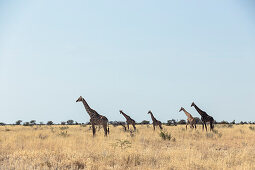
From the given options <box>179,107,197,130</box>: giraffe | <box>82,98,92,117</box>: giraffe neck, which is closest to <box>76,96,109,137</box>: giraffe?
<box>82,98,92,117</box>: giraffe neck

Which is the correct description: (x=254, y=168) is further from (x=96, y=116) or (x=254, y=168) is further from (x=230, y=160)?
(x=96, y=116)

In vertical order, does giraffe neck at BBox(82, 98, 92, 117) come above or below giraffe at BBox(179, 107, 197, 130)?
above

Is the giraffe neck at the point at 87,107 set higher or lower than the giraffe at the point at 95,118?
higher

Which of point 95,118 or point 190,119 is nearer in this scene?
point 95,118

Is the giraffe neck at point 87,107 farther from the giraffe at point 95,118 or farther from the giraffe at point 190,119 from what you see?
the giraffe at point 190,119

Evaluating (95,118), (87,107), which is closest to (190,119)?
(95,118)

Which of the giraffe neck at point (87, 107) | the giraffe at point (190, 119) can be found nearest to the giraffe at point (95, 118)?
the giraffe neck at point (87, 107)

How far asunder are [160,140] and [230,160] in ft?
21.8

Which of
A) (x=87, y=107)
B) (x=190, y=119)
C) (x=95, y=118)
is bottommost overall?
(x=190, y=119)

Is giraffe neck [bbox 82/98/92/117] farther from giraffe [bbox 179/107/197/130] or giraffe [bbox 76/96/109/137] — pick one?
giraffe [bbox 179/107/197/130]

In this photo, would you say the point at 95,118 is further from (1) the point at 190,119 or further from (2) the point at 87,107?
(1) the point at 190,119

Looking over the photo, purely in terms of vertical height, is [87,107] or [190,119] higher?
[87,107]

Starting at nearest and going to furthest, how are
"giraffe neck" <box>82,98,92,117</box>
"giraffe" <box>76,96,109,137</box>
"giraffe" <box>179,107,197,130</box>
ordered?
"giraffe" <box>76,96,109,137</box>
"giraffe neck" <box>82,98,92,117</box>
"giraffe" <box>179,107,197,130</box>

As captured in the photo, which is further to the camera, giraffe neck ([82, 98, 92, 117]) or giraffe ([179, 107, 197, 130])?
giraffe ([179, 107, 197, 130])
